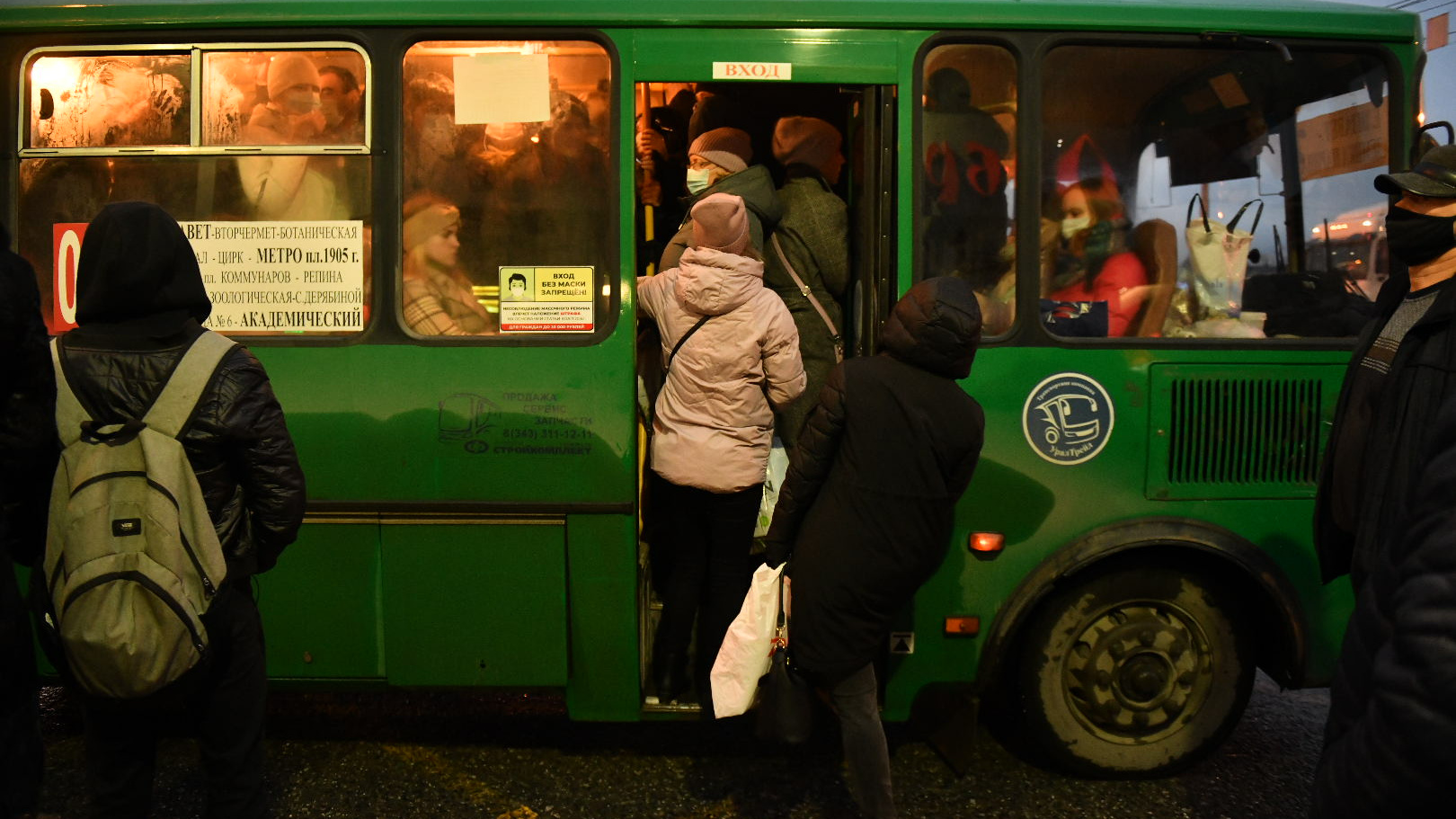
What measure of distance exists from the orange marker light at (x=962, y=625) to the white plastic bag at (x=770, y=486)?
0.71m

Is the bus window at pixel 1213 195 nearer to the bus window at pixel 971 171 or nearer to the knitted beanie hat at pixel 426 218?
the bus window at pixel 971 171

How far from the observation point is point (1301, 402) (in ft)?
12.2

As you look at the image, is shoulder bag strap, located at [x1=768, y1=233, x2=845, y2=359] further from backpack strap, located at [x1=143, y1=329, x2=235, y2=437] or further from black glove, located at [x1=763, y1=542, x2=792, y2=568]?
backpack strap, located at [x1=143, y1=329, x2=235, y2=437]

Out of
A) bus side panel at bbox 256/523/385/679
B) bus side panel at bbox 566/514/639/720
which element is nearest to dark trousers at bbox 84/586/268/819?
bus side panel at bbox 256/523/385/679

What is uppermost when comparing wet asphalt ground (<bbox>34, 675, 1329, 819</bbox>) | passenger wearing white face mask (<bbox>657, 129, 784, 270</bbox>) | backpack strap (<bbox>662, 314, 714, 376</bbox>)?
passenger wearing white face mask (<bbox>657, 129, 784, 270</bbox>)

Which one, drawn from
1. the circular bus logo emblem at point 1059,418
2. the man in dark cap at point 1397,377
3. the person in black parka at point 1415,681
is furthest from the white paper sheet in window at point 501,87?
the person in black parka at point 1415,681

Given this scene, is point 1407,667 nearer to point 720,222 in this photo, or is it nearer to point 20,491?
point 720,222

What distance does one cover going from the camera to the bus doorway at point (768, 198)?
3.71m

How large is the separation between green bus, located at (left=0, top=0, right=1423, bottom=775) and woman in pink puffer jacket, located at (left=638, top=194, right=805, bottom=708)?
179 mm

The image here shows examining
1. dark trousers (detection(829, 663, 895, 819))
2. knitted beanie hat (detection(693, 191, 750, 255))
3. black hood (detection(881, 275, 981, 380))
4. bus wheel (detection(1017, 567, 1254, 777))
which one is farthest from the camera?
bus wheel (detection(1017, 567, 1254, 777))

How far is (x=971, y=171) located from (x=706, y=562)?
5.46ft

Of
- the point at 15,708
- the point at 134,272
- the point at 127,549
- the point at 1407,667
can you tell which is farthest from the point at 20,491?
the point at 1407,667

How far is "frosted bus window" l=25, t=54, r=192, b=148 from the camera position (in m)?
3.67

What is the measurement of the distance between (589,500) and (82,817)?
196 cm
